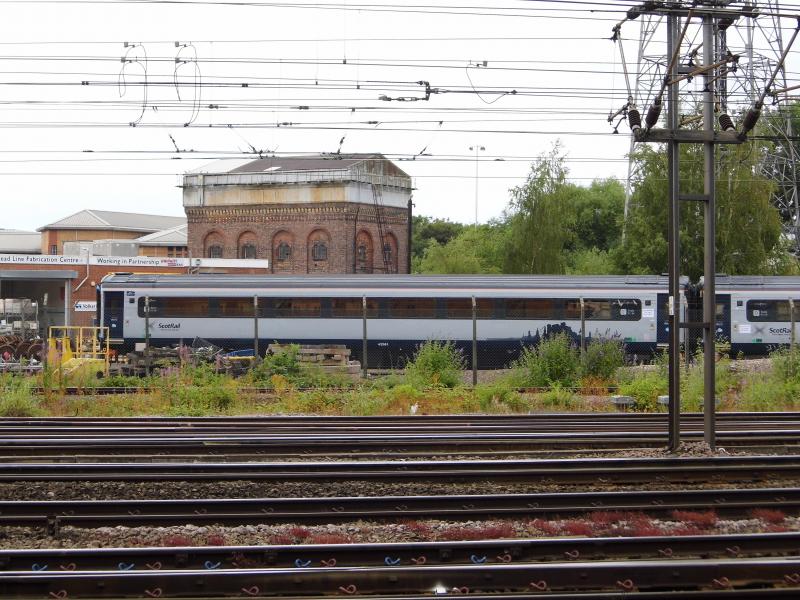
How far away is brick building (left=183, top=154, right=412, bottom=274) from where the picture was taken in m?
54.3

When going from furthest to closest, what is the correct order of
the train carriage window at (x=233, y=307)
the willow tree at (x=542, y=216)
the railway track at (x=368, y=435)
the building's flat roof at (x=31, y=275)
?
the willow tree at (x=542, y=216) → the building's flat roof at (x=31, y=275) → the train carriage window at (x=233, y=307) → the railway track at (x=368, y=435)

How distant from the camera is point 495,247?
174 feet

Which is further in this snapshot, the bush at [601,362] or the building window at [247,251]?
the building window at [247,251]

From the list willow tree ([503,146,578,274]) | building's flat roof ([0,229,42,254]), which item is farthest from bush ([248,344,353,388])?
building's flat roof ([0,229,42,254])

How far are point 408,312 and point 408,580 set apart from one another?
2098cm

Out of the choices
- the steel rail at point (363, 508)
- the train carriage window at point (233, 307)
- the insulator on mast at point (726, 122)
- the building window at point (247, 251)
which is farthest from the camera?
the building window at point (247, 251)

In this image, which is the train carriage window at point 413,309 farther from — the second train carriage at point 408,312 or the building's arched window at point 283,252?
the building's arched window at point 283,252

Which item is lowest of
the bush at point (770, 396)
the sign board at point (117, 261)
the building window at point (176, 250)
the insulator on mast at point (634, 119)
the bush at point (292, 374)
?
the bush at point (770, 396)

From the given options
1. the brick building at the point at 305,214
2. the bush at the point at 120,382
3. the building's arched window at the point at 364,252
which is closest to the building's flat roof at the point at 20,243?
the brick building at the point at 305,214

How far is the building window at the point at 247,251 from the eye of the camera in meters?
56.6

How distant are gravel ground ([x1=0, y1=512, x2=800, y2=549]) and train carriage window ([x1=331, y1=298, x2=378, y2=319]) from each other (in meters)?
18.8

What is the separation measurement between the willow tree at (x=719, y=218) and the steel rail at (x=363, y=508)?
28.1 metres

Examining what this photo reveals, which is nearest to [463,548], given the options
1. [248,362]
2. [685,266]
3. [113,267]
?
[248,362]

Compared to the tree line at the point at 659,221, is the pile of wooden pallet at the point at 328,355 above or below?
below
